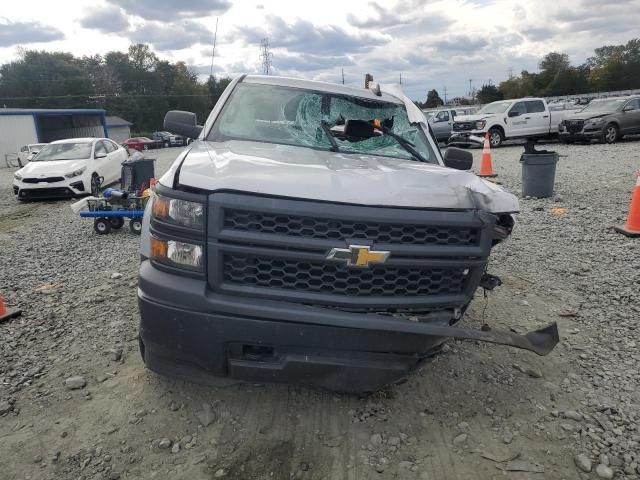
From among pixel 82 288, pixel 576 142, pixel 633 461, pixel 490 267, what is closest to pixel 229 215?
pixel 633 461

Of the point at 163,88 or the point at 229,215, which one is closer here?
the point at 229,215

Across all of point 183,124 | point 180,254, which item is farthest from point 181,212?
point 183,124

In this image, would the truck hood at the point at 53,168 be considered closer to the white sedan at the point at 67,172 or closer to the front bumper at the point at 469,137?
the white sedan at the point at 67,172

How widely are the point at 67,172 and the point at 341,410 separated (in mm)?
11189

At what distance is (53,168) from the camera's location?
1192 cm

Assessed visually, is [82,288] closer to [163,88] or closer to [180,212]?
[180,212]

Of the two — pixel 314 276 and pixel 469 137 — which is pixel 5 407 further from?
pixel 469 137

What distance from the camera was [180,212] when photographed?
2264 mm

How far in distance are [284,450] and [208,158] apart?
64.0 inches

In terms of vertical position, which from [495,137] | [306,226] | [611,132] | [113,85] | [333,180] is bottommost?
[306,226]

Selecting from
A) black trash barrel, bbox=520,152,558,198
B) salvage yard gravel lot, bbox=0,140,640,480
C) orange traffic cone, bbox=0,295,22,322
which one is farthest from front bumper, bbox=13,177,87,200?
black trash barrel, bbox=520,152,558,198

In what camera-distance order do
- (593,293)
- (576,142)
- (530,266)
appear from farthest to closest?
(576,142) < (530,266) < (593,293)

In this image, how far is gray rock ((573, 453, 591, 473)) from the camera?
2385mm

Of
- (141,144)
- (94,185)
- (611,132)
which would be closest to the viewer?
(94,185)
